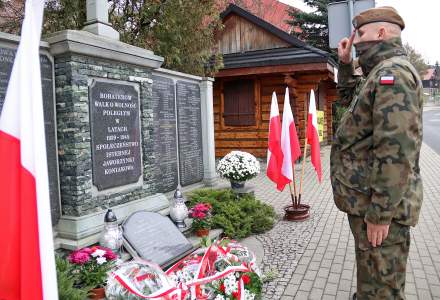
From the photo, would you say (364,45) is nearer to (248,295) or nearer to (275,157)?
(248,295)

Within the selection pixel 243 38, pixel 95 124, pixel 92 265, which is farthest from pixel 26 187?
pixel 243 38

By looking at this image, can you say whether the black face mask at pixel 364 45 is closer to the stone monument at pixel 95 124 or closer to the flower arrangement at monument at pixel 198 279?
the flower arrangement at monument at pixel 198 279

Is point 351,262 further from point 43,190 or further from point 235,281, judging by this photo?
point 43,190

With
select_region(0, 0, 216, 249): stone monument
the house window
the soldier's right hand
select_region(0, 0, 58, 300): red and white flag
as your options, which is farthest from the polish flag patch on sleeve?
the house window

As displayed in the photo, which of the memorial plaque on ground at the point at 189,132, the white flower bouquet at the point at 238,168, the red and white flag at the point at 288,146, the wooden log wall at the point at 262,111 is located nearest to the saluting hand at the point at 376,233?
the red and white flag at the point at 288,146

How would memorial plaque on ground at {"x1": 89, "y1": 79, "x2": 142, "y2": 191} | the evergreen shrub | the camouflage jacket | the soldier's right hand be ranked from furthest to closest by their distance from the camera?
1. the evergreen shrub
2. memorial plaque on ground at {"x1": 89, "y1": 79, "x2": 142, "y2": 191}
3. the soldier's right hand
4. the camouflage jacket

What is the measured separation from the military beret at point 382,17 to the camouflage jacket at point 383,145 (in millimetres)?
121

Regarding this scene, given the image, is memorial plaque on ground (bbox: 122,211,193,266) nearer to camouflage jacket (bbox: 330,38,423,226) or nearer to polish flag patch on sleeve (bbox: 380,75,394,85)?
camouflage jacket (bbox: 330,38,423,226)

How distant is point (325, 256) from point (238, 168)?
2.20m

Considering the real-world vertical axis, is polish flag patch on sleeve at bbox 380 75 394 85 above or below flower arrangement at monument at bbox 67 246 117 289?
above

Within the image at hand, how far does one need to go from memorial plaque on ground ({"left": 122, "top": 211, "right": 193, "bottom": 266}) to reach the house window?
929 centimetres

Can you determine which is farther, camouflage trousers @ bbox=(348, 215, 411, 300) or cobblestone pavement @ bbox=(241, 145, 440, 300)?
cobblestone pavement @ bbox=(241, 145, 440, 300)

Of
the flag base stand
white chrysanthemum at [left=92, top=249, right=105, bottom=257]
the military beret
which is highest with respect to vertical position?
the military beret

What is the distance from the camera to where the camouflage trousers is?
2314mm
